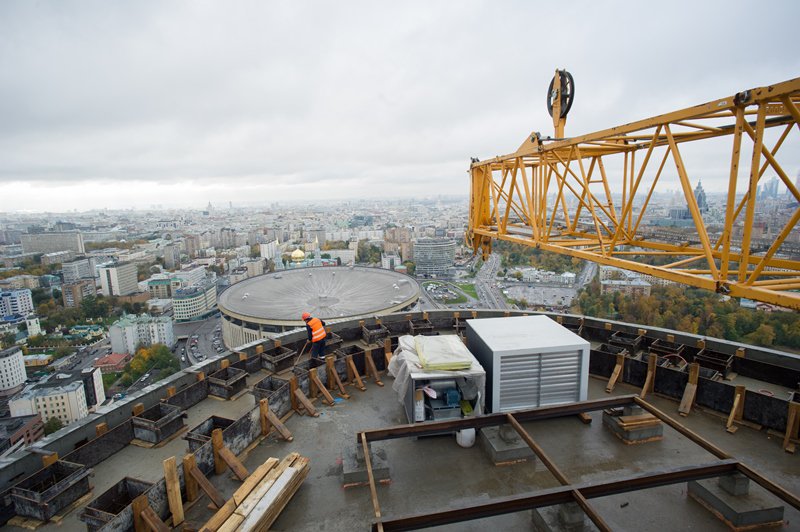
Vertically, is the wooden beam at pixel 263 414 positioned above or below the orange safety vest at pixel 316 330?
below

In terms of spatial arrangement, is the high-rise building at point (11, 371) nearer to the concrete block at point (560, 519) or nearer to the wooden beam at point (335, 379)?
the wooden beam at point (335, 379)

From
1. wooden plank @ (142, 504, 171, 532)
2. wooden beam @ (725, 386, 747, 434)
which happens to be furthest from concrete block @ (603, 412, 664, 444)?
wooden plank @ (142, 504, 171, 532)

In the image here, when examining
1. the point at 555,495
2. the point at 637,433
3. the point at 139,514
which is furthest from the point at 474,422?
the point at 139,514

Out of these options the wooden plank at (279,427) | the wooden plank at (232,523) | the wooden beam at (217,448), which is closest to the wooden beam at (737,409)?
the wooden plank at (279,427)

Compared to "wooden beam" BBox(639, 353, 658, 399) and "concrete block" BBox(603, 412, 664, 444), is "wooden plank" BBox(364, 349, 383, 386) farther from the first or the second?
"wooden beam" BBox(639, 353, 658, 399)

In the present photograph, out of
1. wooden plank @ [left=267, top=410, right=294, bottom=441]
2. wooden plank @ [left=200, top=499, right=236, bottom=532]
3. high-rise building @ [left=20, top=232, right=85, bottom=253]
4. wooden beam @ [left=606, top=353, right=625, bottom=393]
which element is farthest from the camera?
high-rise building @ [left=20, top=232, right=85, bottom=253]

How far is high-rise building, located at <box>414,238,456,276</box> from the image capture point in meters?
78.2

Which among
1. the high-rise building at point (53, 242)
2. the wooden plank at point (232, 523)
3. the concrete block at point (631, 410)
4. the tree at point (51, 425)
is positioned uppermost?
the wooden plank at point (232, 523)

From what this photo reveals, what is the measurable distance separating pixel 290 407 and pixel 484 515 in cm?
425

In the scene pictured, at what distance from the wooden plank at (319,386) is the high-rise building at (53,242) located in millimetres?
133829

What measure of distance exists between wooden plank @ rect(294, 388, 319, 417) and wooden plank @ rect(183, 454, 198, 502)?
208 cm

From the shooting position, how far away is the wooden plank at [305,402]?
6.79m

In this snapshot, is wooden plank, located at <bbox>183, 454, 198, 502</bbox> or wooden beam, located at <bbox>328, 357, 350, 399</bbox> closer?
→ wooden plank, located at <bbox>183, 454, 198, 502</bbox>

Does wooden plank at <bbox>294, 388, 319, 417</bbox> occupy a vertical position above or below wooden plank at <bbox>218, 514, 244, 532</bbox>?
below
